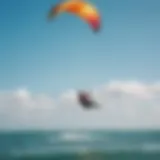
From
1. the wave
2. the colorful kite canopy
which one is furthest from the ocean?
the colorful kite canopy

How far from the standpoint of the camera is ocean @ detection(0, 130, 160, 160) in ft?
3.73

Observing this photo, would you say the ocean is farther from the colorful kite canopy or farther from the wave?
the colorful kite canopy

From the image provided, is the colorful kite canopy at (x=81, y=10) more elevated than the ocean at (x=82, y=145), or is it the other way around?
the colorful kite canopy at (x=81, y=10)

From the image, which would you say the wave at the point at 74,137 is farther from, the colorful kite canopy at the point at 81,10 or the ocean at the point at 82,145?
the colorful kite canopy at the point at 81,10

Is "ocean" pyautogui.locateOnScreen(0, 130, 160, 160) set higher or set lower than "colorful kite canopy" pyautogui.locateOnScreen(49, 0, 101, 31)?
lower

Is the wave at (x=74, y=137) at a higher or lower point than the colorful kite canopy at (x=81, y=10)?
lower

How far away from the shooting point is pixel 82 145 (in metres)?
1.14

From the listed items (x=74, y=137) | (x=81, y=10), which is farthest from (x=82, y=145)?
(x=81, y=10)

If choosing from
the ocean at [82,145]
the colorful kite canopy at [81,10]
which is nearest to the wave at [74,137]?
the ocean at [82,145]

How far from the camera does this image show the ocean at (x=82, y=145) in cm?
114

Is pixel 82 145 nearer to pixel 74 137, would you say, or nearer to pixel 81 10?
pixel 74 137

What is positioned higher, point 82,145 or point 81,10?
point 81,10

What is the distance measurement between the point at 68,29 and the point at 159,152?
24.0 inches

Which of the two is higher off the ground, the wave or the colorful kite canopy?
the colorful kite canopy
